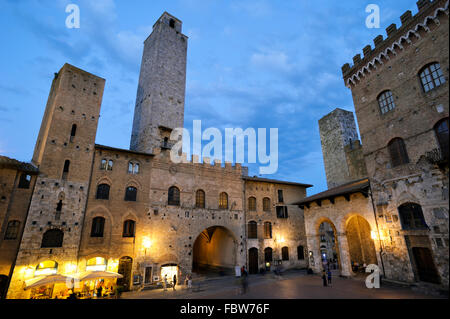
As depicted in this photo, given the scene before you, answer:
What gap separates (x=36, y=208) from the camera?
15.7 meters

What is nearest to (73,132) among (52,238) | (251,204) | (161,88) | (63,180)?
(63,180)

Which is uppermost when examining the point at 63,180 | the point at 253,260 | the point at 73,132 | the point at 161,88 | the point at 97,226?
the point at 161,88

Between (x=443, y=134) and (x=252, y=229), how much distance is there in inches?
736

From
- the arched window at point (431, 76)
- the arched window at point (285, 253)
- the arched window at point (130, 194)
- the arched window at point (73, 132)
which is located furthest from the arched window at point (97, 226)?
the arched window at point (431, 76)

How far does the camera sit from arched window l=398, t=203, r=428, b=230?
42.7 ft

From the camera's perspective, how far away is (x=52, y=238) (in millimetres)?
15805

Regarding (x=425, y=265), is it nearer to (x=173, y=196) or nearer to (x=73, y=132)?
(x=173, y=196)

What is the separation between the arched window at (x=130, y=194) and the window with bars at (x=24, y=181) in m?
6.66

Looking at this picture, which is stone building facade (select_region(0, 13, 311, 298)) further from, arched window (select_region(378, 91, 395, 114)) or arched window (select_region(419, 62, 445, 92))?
arched window (select_region(419, 62, 445, 92))

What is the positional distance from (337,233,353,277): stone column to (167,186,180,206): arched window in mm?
14825

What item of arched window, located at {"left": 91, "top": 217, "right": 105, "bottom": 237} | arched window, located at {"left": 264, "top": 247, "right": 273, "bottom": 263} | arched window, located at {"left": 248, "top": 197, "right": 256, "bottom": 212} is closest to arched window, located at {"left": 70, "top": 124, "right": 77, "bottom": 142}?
arched window, located at {"left": 91, "top": 217, "right": 105, "bottom": 237}

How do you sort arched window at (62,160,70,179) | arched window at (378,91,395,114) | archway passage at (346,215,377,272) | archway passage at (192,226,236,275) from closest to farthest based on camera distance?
1. arched window at (378,91,395,114)
2. arched window at (62,160,70,179)
3. archway passage at (346,215,377,272)
4. archway passage at (192,226,236,275)
